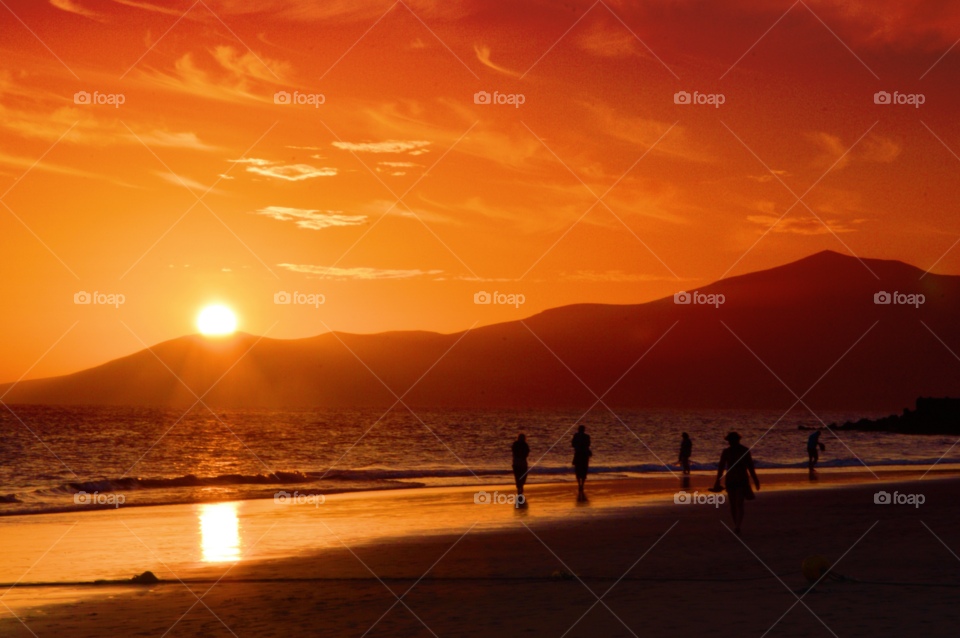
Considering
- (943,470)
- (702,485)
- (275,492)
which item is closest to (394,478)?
(275,492)

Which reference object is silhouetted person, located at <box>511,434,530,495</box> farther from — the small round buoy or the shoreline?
the small round buoy

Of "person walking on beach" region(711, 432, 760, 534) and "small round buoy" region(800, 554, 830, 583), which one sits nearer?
"small round buoy" region(800, 554, 830, 583)

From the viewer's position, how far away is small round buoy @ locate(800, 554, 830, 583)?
1081cm

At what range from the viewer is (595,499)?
24406mm

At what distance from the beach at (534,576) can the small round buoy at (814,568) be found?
179mm

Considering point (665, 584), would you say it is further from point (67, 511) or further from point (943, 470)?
point (943, 470)

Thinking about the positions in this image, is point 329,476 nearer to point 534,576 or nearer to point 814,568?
point 534,576

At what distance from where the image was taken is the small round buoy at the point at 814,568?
35.5ft

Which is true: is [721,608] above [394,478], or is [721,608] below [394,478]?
below

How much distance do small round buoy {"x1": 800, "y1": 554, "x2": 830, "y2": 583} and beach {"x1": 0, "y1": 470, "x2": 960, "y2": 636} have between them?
0.59ft

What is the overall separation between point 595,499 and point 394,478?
45.3 ft

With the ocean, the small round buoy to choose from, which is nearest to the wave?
the ocean

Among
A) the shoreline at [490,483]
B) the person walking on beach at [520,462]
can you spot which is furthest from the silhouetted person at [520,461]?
the shoreline at [490,483]

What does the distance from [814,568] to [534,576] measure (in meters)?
3.81
